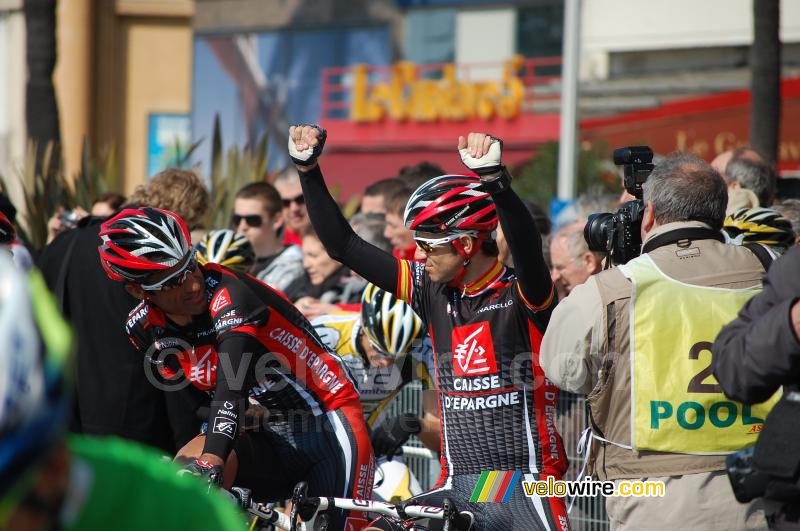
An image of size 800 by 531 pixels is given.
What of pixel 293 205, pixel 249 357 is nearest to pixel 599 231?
pixel 249 357

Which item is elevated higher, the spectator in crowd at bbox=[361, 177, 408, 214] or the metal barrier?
the spectator in crowd at bbox=[361, 177, 408, 214]

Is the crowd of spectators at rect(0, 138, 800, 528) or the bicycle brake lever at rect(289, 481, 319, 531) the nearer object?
the crowd of spectators at rect(0, 138, 800, 528)

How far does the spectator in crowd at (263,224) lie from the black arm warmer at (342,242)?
2.78 metres

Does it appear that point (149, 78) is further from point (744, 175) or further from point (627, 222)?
point (627, 222)

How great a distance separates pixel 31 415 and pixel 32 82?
543 inches

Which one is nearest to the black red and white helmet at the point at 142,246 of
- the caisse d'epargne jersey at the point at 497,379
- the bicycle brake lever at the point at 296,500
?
the bicycle brake lever at the point at 296,500

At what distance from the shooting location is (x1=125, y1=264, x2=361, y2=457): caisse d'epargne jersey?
4305 mm

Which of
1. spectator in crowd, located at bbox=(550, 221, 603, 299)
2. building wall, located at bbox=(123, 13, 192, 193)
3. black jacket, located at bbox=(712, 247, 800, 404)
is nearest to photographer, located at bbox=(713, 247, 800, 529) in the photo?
black jacket, located at bbox=(712, 247, 800, 404)

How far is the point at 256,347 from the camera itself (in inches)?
169

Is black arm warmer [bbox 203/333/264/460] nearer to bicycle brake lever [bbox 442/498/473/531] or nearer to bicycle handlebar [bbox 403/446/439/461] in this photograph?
bicycle brake lever [bbox 442/498/473/531]

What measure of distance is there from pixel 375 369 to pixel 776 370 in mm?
2691

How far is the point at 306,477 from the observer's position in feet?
A: 14.9

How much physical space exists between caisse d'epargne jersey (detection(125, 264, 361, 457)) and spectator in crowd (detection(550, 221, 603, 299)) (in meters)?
1.78

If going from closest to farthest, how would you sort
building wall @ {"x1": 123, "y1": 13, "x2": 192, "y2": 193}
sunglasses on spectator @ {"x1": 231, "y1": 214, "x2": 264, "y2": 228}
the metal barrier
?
1. the metal barrier
2. sunglasses on spectator @ {"x1": 231, "y1": 214, "x2": 264, "y2": 228}
3. building wall @ {"x1": 123, "y1": 13, "x2": 192, "y2": 193}
